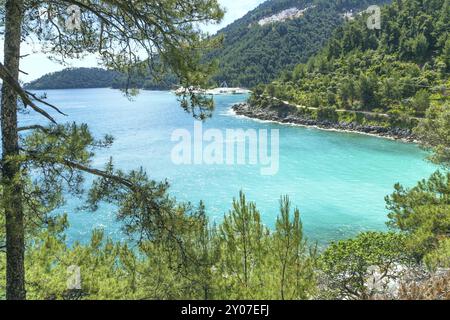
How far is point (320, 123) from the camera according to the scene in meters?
55.6

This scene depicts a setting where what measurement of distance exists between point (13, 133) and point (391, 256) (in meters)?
9.78

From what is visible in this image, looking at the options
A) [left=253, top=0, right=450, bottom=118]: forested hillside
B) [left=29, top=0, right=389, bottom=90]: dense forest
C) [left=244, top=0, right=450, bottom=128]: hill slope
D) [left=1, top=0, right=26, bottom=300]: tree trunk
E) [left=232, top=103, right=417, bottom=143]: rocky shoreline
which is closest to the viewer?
[left=1, top=0, right=26, bottom=300]: tree trunk

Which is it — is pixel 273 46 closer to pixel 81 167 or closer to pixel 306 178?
pixel 306 178

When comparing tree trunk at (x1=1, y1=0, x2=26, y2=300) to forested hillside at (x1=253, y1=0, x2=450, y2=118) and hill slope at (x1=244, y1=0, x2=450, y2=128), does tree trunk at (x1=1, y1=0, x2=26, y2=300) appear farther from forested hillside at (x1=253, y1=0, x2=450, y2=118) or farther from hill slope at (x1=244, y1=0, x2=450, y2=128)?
forested hillside at (x1=253, y1=0, x2=450, y2=118)

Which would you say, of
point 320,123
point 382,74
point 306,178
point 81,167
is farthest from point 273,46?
point 81,167

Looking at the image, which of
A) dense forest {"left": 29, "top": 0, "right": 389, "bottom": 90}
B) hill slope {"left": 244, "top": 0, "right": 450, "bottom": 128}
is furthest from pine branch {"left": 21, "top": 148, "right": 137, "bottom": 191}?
dense forest {"left": 29, "top": 0, "right": 389, "bottom": 90}

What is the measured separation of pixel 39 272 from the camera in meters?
7.26

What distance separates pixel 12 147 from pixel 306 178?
2820cm

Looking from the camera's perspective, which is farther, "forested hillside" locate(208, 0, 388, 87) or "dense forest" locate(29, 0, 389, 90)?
"forested hillside" locate(208, 0, 388, 87)

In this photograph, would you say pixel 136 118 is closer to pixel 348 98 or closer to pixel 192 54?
pixel 348 98

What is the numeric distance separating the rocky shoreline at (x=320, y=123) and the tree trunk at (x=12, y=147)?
45.0 m

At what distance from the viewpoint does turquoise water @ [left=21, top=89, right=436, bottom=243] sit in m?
21.7

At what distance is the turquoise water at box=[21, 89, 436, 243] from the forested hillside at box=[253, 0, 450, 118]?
8.57 metres

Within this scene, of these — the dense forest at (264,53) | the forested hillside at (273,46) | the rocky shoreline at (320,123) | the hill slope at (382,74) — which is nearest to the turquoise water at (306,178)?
the rocky shoreline at (320,123)
